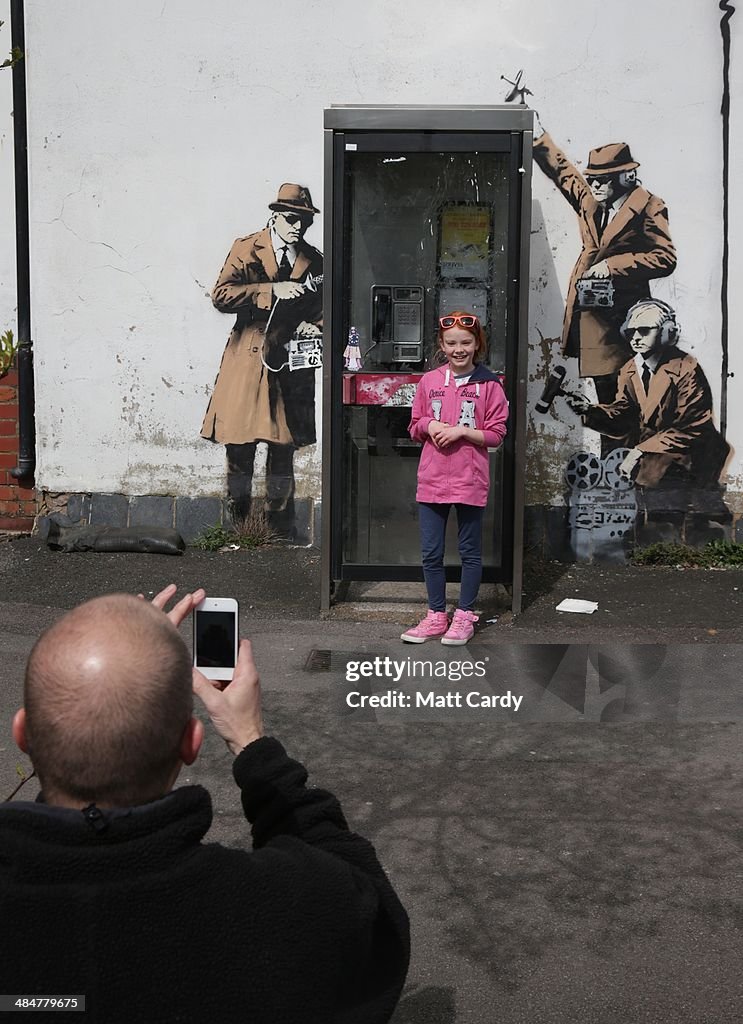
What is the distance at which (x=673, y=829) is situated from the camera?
4.30m

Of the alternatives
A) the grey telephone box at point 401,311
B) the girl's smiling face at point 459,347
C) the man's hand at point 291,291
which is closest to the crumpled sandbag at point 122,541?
the grey telephone box at point 401,311

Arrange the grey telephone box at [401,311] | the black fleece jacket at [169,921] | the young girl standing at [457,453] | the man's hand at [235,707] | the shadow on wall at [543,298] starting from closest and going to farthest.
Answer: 1. the black fleece jacket at [169,921]
2. the man's hand at [235,707]
3. the young girl standing at [457,453]
4. the grey telephone box at [401,311]
5. the shadow on wall at [543,298]

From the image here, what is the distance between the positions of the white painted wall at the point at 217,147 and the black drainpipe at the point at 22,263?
0.23ft

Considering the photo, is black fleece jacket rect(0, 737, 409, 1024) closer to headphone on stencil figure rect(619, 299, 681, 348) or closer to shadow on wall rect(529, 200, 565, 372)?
shadow on wall rect(529, 200, 565, 372)

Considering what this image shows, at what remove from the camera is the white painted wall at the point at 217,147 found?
777 cm

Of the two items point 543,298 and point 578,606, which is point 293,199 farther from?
point 578,606

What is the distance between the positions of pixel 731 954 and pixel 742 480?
16.4 ft

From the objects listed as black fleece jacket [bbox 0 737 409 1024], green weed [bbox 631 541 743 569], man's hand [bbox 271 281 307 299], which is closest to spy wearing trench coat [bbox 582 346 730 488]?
green weed [bbox 631 541 743 569]

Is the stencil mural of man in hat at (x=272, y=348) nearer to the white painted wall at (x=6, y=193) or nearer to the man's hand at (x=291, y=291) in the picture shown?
the man's hand at (x=291, y=291)

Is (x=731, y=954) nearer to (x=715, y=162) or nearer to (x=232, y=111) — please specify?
(x=715, y=162)

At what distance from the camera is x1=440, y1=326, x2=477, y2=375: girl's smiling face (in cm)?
650

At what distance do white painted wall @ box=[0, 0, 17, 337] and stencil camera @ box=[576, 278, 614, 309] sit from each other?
3.78 metres

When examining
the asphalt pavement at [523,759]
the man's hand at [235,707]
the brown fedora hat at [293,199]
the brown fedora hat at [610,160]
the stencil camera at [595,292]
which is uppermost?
the brown fedora hat at [610,160]

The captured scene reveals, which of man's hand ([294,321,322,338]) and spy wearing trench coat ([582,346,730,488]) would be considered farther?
man's hand ([294,321,322,338])
